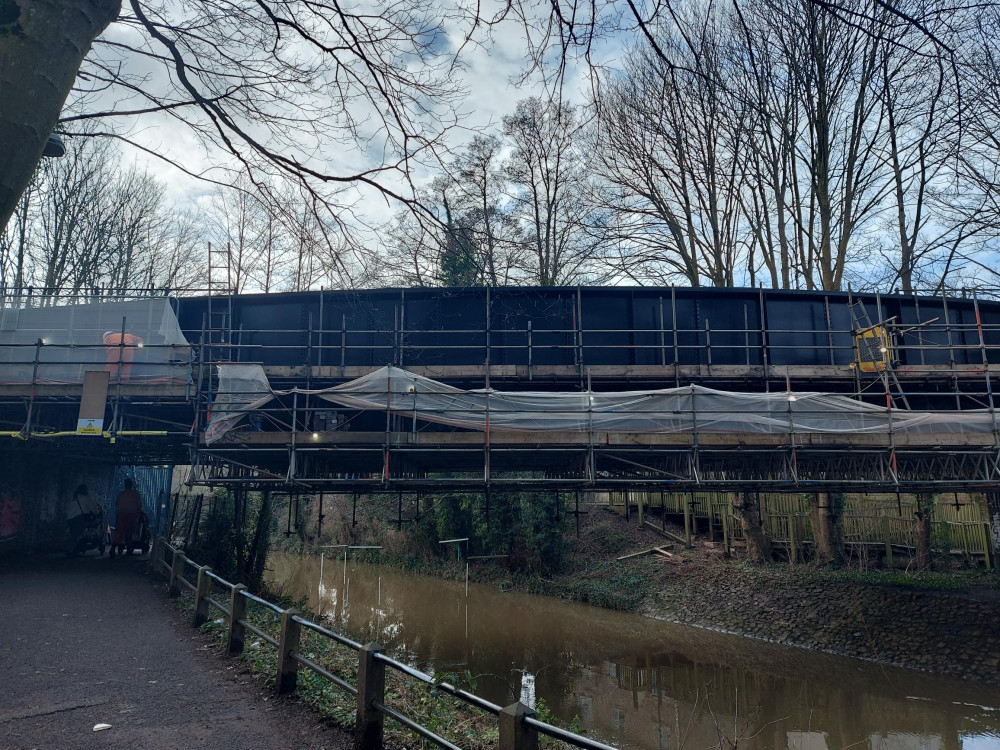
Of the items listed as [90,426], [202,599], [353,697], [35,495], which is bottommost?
[353,697]

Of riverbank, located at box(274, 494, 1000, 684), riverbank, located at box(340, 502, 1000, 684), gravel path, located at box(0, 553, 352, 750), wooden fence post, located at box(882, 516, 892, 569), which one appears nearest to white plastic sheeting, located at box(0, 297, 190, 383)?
gravel path, located at box(0, 553, 352, 750)

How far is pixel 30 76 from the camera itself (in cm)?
244

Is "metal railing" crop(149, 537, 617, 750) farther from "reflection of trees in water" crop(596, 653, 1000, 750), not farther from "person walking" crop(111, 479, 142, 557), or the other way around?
"person walking" crop(111, 479, 142, 557)

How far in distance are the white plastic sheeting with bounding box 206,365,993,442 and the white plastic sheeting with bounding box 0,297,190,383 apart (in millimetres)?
3178

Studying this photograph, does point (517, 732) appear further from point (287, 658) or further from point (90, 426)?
point (90, 426)

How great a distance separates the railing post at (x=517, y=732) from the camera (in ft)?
13.7

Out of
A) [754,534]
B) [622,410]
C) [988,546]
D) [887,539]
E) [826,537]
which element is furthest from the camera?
[754,534]

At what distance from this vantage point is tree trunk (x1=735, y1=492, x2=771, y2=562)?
1934cm

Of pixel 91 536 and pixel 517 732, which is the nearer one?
pixel 517 732

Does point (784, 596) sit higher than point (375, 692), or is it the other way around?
point (375, 692)

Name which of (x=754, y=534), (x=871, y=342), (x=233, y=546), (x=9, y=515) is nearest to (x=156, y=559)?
(x=233, y=546)

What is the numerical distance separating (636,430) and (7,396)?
1259 centimetres

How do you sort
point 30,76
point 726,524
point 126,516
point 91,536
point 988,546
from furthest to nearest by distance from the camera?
point 726,524 < point 91,536 < point 988,546 < point 126,516 < point 30,76

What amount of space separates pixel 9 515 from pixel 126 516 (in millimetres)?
2963
